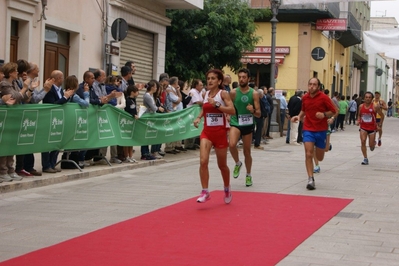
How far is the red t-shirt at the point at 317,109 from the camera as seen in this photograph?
13.1 meters

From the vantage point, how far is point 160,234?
8.35 meters

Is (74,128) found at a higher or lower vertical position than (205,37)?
lower

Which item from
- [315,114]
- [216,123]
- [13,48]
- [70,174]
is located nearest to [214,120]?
[216,123]

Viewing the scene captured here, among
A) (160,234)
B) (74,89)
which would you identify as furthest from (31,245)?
(74,89)

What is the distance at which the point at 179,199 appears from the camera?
37.1ft

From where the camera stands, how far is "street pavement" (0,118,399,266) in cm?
775

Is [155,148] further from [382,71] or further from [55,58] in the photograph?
[382,71]

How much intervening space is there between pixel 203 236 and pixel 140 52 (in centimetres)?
1730

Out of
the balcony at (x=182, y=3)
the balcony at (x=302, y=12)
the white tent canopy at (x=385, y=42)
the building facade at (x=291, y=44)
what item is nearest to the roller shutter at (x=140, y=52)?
the balcony at (x=182, y=3)

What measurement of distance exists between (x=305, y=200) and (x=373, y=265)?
176 inches

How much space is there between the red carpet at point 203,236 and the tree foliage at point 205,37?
62.8 feet

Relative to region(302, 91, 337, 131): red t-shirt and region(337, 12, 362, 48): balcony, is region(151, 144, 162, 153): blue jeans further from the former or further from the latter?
region(337, 12, 362, 48): balcony

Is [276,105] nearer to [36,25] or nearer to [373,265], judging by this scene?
[36,25]

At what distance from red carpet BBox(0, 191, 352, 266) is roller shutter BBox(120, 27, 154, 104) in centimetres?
1325
